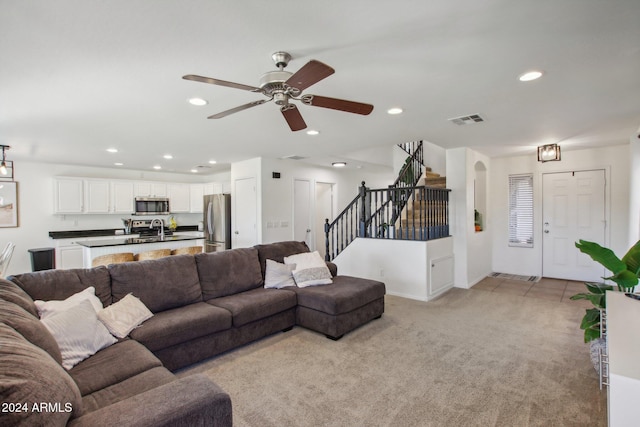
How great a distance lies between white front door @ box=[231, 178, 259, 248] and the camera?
20.5 feet

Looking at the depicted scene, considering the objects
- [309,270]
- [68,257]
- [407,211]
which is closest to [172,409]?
[309,270]

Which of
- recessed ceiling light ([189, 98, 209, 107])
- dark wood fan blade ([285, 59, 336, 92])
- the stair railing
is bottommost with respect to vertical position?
the stair railing

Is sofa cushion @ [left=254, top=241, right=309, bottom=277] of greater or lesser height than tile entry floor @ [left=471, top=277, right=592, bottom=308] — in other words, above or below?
above

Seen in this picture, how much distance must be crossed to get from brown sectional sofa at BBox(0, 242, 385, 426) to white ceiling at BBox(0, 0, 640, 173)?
1.54 meters

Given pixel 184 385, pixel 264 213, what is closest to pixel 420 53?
pixel 184 385

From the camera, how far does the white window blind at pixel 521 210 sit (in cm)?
605

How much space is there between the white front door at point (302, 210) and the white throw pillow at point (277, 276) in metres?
2.91

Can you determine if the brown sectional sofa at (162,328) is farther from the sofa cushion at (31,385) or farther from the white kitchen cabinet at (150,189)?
the white kitchen cabinet at (150,189)

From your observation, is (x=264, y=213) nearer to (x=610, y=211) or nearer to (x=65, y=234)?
(x=65, y=234)

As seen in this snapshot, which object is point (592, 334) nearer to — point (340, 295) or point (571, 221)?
point (340, 295)

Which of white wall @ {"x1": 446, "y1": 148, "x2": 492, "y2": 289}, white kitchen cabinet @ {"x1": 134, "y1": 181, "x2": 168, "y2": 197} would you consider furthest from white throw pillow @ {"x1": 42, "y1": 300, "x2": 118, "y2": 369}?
white kitchen cabinet @ {"x1": 134, "y1": 181, "x2": 168, "y2": 197}

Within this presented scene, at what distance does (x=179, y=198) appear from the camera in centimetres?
817

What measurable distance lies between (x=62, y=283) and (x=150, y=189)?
569cm

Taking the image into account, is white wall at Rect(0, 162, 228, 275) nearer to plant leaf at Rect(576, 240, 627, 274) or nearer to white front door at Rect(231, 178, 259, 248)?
white front door at Rect(231, 178, 259, 248)
